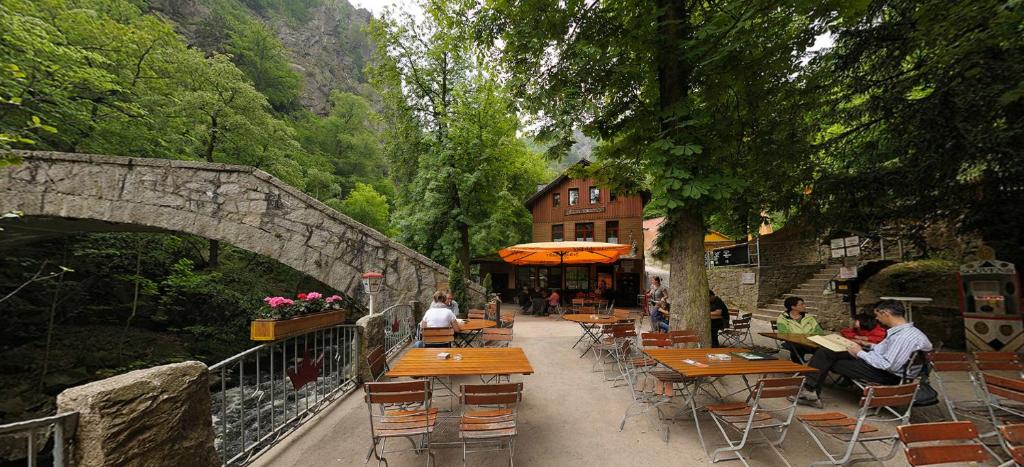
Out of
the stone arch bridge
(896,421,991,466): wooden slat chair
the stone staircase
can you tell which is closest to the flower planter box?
the stone arch bridge

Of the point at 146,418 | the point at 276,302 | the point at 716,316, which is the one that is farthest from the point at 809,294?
the point at 146,418

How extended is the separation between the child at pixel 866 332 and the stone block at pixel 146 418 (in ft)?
24.7

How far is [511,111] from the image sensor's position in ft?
24.7

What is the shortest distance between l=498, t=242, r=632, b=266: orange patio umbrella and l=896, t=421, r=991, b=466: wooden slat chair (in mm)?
8887

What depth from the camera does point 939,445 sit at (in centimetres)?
222

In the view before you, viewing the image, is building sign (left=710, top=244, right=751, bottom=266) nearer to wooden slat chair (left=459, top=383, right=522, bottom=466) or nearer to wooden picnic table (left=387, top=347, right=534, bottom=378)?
wooden picnic table (left=387, top=347, right=534, bottom=378)

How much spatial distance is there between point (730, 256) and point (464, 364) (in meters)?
15.1

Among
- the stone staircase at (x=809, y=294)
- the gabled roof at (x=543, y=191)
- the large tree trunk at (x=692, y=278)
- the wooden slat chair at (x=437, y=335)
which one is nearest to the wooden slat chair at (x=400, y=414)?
the wooden slat chair at (x=437, y=335)

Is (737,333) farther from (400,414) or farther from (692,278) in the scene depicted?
(400,414)

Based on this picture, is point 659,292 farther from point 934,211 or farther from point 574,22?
point 574,22

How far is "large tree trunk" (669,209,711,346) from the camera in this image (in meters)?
5.72

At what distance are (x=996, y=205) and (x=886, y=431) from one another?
5.31 m

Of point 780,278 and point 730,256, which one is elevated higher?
point 730,256

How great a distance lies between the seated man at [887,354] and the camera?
3.86 m
